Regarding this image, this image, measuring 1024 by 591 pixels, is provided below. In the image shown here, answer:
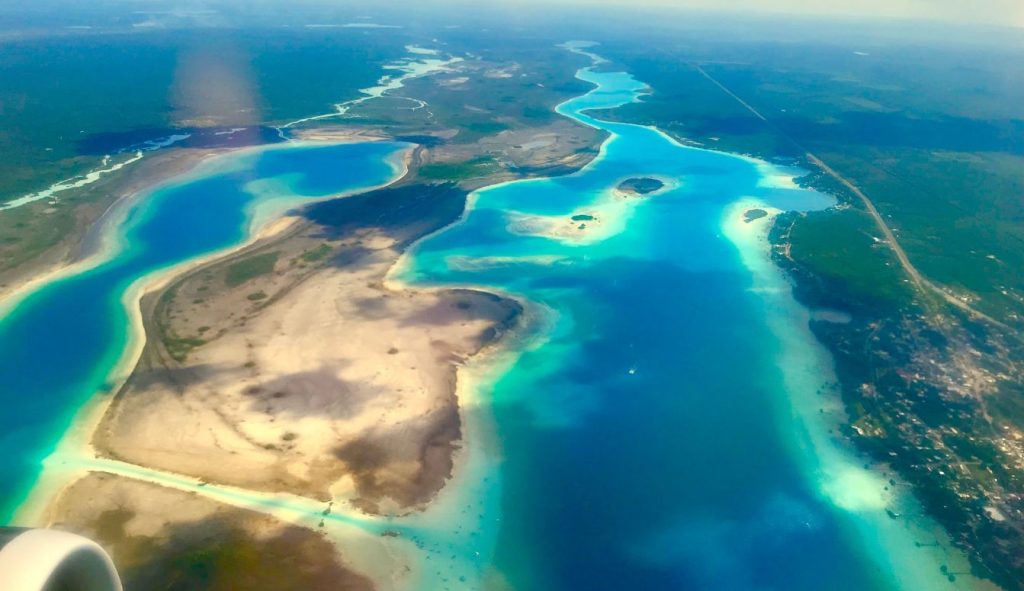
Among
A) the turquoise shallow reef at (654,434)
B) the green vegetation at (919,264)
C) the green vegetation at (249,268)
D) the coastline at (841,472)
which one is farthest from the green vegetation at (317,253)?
the green vegetation at (919,264)

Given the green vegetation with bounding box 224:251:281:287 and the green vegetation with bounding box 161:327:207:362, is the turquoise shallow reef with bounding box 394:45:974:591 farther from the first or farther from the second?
the green vegetation with bounding box 161:327:207:362

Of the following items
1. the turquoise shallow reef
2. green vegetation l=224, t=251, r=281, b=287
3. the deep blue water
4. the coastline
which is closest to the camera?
the turquoise shallow reef

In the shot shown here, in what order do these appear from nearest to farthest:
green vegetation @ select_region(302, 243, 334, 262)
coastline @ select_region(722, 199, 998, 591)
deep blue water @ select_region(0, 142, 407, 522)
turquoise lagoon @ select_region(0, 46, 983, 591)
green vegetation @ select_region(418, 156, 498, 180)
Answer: turquoise lagoon @ select_region(0, 46, 983, 591)
coastline @ select_region(722, 199, 998, 591)
deep blue water @ select_region(0, 142, 407, 522)
green vegetation @ select_region(302, 243, 334, 262)
green vegetation @ select_region(418, 156, 498, 180)

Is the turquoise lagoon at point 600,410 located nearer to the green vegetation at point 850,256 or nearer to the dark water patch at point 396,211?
the dark water patch at point 396,211

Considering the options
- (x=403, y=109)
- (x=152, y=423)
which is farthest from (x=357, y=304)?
(x=403, y=109)

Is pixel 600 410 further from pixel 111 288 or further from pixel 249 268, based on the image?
pixel 111 288

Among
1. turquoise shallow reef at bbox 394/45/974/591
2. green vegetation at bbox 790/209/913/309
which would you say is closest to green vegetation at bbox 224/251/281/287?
turquoise shallow reef at bbox 394/45/974/591
